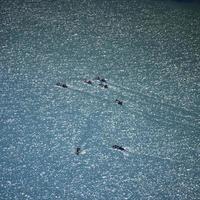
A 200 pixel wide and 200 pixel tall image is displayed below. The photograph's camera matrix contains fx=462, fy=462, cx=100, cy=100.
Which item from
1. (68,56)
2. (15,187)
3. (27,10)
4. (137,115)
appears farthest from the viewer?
(27,10)

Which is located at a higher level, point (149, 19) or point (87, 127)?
point (149, 19)

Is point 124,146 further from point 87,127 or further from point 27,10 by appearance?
point 27,10

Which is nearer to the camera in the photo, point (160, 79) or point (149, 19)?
point (160, 79)

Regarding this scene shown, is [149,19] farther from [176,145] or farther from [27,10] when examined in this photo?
[176,145]

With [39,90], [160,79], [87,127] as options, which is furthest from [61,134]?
[160,79]

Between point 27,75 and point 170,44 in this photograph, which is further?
point 170,44

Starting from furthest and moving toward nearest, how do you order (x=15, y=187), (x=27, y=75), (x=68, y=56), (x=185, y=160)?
(x=68, y=56) < (x=27, y=75) < (x=185, y=160) < (x=15, y=187)

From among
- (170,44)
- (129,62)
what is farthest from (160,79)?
(170,44)
